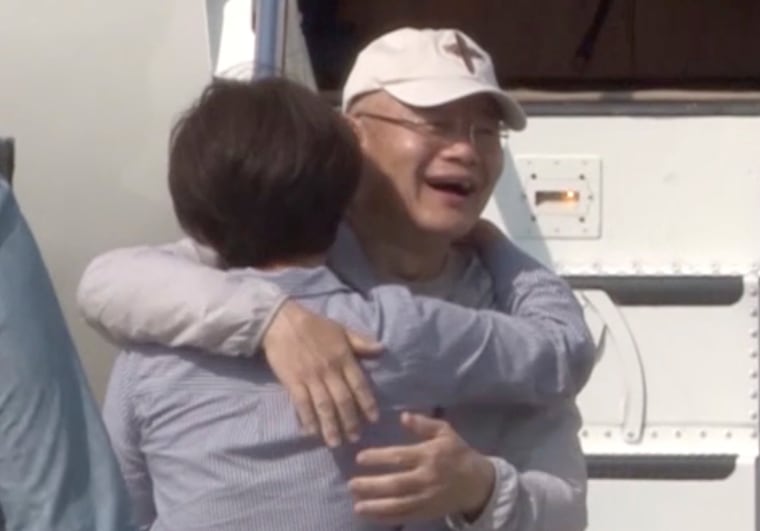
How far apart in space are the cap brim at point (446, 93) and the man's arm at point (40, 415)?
52cm

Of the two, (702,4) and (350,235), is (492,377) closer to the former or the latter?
(350,235)

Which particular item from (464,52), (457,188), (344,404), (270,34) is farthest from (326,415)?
(270,34)

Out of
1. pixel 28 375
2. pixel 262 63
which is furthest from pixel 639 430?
pixel 28 375

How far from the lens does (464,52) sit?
2205mm

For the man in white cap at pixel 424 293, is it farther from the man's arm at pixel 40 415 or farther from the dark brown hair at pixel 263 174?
the man's arm at pixel 40 415

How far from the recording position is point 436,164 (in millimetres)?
2170

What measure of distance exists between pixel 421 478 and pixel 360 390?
0.10 m

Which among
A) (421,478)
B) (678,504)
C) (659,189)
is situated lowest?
(678,504)

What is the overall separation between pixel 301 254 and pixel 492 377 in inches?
8.4

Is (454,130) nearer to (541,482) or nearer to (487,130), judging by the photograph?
(487,130)

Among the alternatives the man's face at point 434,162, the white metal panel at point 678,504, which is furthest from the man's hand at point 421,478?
the white metal panel at point 678,504

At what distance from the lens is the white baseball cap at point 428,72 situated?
7.03ft

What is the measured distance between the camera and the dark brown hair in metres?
1.92

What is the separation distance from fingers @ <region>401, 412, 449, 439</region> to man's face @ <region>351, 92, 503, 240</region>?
12.0 inches
